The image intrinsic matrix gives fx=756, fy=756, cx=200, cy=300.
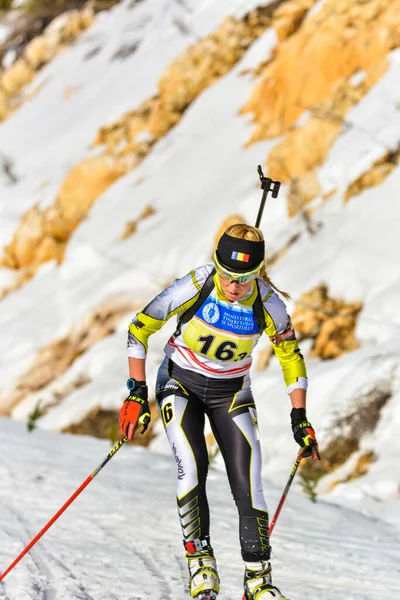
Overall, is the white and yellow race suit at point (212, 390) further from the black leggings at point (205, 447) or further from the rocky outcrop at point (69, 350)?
the rocky outcrop at point (69, 350)

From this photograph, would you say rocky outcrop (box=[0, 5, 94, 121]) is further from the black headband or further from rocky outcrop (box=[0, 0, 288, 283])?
the black headband

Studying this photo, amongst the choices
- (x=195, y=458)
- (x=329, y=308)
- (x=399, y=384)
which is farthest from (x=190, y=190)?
(x=195, y=458)

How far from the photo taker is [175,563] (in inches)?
214

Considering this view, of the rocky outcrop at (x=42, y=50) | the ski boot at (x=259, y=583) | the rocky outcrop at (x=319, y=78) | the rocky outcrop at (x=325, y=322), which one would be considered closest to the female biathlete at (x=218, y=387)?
the ski boot at (x=259, y=583)

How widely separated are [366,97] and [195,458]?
45.1 feet

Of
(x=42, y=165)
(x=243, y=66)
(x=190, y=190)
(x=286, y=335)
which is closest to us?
(x=286, y=335)

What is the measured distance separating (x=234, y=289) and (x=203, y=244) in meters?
11.6

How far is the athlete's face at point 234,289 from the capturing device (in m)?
4.38

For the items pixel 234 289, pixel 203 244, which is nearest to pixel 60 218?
pixel 203 244

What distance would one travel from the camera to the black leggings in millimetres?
4383

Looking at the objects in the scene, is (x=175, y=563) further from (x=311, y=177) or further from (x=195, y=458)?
(x=311, y=177)

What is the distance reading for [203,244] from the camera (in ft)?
52.3

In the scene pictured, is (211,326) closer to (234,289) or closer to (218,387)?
(234,289)

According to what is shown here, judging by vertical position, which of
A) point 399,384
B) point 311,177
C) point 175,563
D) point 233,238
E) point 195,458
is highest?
point 233,238
